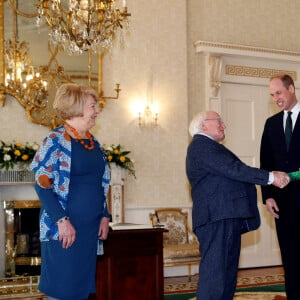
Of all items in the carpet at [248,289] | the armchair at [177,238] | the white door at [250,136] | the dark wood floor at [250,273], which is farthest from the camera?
the white door at [250,136]

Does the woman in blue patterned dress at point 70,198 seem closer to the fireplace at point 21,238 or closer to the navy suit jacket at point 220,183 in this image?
the navy suit jacket at point 220,183

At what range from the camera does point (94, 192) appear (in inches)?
125

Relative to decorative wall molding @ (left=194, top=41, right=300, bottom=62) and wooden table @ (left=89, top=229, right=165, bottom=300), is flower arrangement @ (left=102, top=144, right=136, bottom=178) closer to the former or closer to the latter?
decorative wall molding @ (left=194, top=41, right=300, bottom=62)

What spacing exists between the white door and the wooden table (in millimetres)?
3758

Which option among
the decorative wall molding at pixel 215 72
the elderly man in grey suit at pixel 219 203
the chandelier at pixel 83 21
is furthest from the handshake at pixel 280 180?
the decorative wall molding at pixel 215 72

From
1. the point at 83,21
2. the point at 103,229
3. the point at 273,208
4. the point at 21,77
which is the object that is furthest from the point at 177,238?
the point at 103,229

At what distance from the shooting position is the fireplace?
6.55 metres

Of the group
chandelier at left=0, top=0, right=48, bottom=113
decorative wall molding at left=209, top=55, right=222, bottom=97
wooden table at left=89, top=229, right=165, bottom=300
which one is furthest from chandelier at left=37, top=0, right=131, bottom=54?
decorative wall molding at left=209, top=55, right=222, bottom=97

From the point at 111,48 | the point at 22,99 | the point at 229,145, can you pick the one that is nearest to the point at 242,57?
the point at 229,145

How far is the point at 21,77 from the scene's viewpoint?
6750 mm

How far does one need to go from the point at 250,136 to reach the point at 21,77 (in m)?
3.58

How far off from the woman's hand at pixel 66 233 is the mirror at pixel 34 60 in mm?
3979

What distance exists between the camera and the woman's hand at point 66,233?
2982 millimetres

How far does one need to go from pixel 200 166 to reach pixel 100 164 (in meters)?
0.81
